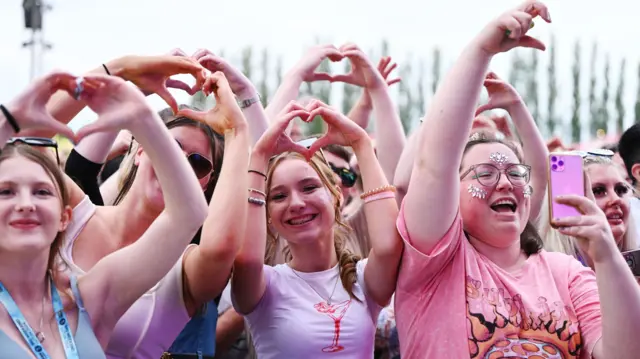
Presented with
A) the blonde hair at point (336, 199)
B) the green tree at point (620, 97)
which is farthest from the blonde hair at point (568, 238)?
the green tree at point (620, 97)

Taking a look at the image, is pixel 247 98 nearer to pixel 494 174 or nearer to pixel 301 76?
pixel 301 76

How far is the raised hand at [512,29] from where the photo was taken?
2213 millimetres

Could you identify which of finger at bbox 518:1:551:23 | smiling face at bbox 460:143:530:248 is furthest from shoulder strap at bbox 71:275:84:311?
finger at bbox 518:1:551:23

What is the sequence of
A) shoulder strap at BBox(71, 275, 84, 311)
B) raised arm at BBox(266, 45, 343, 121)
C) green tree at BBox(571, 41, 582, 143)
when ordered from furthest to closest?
green tree at BBox(571, 41, 582, 143) → raised arm at BBox(266, 45, 343, 121) → shoulder strap at BBox(71, 275, 84, 311)

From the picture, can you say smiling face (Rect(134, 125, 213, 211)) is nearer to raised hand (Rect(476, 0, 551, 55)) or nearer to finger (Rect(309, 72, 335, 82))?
finger (Rect(309, 72, 335, 82))

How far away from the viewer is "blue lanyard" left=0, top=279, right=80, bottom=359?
2.10 meters

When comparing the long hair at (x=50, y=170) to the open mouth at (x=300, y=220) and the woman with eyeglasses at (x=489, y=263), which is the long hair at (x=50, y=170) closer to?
the open mouth at (x=300, y=220)

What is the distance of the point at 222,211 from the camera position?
2465mm

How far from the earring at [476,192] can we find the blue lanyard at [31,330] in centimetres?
131

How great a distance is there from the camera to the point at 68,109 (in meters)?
2.57

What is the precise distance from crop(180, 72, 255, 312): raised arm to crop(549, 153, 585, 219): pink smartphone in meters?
0.93

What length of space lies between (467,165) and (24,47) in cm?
1263

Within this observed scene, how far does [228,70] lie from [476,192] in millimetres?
1117

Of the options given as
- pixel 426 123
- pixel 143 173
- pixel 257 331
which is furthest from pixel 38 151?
pixel 426 123
